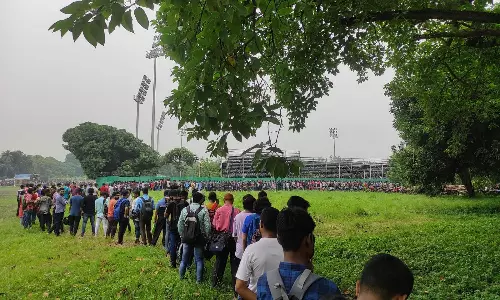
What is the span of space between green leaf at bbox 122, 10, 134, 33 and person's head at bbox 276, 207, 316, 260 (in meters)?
1.48

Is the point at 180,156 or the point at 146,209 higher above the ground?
the point at 180,156

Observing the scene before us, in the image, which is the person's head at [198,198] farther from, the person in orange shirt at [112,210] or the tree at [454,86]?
the person in orange shirt at [112,210]

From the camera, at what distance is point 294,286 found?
7.29 ft

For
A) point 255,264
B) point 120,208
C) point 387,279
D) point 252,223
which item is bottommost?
point 120,208

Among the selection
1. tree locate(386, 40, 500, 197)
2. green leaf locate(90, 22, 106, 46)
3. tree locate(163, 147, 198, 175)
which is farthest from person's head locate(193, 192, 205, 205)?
tree locate(163, 147, 198, 175)

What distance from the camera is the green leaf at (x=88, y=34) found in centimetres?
228

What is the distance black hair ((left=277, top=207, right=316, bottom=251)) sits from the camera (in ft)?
8.16

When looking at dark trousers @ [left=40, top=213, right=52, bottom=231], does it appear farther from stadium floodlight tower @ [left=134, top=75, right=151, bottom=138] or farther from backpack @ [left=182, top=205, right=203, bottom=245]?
stadium floodlight tower @ [left=134, top=75, right=151, bottom=138]

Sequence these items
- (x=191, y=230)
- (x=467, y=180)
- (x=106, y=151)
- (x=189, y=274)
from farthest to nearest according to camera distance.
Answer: (x=106, y=151) < (x=467, y=180) < (x=189, y=274) < (x=191, y=230)

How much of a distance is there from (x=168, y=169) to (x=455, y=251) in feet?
322

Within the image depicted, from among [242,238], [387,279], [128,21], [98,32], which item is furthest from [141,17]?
[242,238]

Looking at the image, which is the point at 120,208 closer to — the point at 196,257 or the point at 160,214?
the point at 160,214

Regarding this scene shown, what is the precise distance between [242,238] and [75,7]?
3.79 metres

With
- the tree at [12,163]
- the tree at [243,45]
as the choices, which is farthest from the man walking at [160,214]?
the tree at [12,163]
